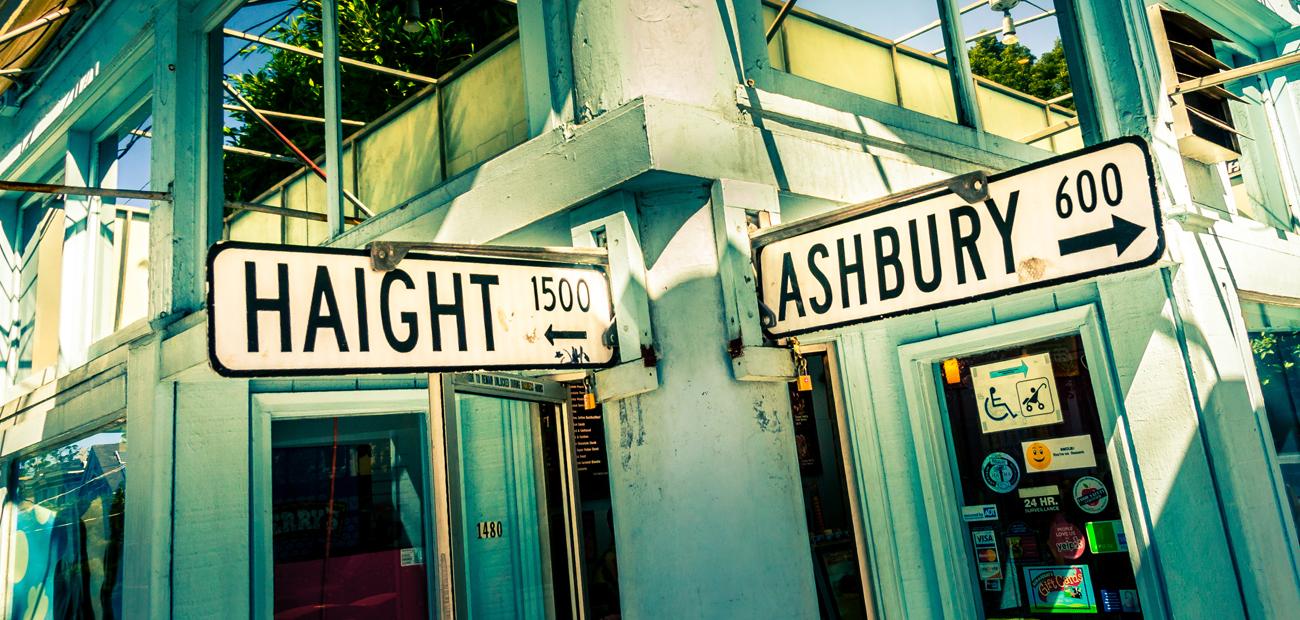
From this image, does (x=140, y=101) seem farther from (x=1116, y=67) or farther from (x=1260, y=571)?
(x=1260, y=571)

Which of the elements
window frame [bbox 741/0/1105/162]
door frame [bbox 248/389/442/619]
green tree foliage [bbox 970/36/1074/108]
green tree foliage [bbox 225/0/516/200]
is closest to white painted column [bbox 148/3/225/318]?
door frame [bbox 248/389/442/619]

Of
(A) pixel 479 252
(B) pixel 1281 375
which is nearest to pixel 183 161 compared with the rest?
(A) pixel 479 252

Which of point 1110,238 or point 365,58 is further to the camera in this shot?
point 365,58

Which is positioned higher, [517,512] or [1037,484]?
[517,512]

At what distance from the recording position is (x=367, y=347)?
312 cm

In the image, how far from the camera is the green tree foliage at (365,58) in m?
15.4

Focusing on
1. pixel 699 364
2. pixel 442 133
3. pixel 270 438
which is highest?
pixel 442 133

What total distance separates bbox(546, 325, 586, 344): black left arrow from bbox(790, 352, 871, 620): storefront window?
3.27 metres

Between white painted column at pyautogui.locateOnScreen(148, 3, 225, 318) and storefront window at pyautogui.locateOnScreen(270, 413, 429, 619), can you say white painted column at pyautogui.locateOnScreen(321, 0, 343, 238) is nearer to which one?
white painted column at pyautogui.locateOnScreen(148, 3, 225, 318)

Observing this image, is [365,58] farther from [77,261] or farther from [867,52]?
[867,52]

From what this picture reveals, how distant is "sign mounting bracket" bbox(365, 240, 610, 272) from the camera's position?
319cm

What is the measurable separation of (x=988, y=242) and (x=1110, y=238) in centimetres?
36

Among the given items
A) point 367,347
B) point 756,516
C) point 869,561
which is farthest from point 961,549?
point 367,347

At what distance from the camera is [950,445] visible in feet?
17.1
